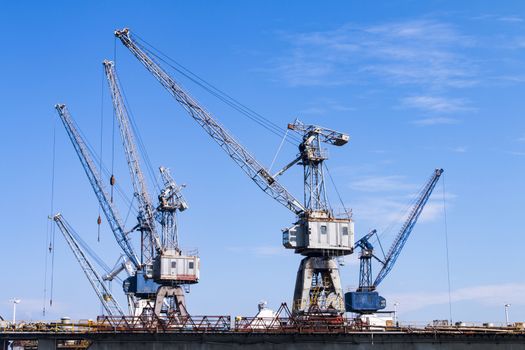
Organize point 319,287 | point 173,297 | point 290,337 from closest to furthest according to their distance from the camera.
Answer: point 290,337, point 319,287, point 173,297

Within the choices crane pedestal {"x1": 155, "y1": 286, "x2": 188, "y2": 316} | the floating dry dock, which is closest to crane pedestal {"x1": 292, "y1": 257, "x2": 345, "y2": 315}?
the floating dry dock

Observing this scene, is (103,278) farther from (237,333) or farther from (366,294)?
(237,333)

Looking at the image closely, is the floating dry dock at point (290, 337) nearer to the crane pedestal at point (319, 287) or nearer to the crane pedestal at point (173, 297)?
the crane pedestal at point (319, 287)

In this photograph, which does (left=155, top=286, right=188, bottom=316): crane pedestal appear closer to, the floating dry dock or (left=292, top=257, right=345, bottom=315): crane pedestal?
(left=292, top=257, right=345, bottom=315): crane pedestal

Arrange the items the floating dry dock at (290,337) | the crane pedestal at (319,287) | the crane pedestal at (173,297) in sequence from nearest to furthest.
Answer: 1. the floating dry dock at (290,337)
2. the crane pedestal at (319,287)
3. the crane pedestal at (173,297)

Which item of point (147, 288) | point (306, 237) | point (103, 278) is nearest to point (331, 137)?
point (306, 237)

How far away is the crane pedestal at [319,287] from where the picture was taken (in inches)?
4166

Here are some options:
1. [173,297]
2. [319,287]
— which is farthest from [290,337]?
[173,297]

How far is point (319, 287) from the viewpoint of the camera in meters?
→ 108

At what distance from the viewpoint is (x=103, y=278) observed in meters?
194

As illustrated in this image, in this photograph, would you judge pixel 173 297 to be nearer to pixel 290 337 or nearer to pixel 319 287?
pixel 319 287

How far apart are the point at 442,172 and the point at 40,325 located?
4181 inches

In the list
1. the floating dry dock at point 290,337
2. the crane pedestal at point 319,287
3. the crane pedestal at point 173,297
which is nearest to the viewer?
the floating dry dock at point 290,337

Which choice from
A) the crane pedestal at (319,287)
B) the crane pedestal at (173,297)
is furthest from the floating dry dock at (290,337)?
the crane pedestal at (173,297)
